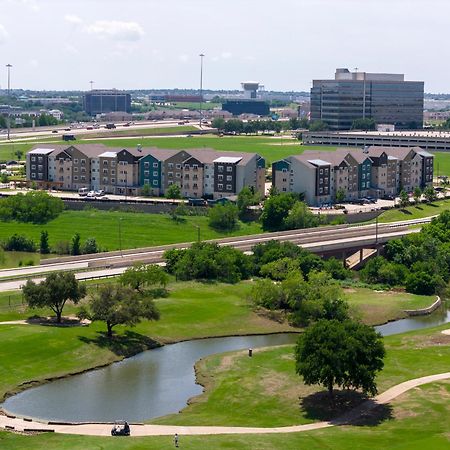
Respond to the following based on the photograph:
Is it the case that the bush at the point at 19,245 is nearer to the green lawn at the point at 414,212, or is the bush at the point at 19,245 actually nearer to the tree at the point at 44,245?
the tree at the point at 44,245

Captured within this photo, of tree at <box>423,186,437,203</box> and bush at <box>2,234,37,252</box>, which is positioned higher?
tree at <box>423,186,437,203</box>

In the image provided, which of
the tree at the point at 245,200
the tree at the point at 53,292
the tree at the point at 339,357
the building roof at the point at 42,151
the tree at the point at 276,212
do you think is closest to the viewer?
the tree at the point at 339,357

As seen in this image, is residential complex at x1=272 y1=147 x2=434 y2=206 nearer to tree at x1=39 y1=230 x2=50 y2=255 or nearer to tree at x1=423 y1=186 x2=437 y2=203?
tree at x1=423 y1=186 x2=437 y2=203

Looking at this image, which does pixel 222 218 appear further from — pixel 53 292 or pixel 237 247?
A: pixel 53 292

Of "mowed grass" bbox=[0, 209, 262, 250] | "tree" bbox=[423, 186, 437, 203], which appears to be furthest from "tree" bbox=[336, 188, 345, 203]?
"mowed grass" bbox=[0, 209, 262, 250]

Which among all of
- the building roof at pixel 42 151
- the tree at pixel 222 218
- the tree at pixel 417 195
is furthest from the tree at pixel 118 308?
the building roof at pixel 42 151

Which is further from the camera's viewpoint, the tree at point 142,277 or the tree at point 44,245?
the tree at point 44,245
